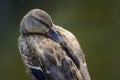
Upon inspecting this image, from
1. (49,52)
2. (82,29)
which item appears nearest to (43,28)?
(49,52)

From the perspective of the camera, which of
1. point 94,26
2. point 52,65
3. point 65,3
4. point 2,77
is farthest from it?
point 65,3

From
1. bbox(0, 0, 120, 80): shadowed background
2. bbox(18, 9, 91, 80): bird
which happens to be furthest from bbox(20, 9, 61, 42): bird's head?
bbox(0, 0, 120, 80): shadowed background

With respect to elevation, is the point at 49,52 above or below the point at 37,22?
below

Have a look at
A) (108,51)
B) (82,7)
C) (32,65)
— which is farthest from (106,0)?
(32,65)

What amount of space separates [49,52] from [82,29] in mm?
1989

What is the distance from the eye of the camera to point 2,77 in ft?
16.0

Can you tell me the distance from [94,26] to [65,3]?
489mm

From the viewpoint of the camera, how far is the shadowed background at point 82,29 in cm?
494

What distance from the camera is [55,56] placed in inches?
127

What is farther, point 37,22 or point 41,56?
point 37,22

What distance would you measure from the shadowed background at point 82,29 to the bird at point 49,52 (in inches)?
58.0

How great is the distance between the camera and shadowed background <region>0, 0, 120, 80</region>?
195 inches

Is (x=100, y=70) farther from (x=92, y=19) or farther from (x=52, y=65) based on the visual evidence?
(x=52, y=65)

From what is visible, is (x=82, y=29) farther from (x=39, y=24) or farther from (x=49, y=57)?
(x=49, y=57)
